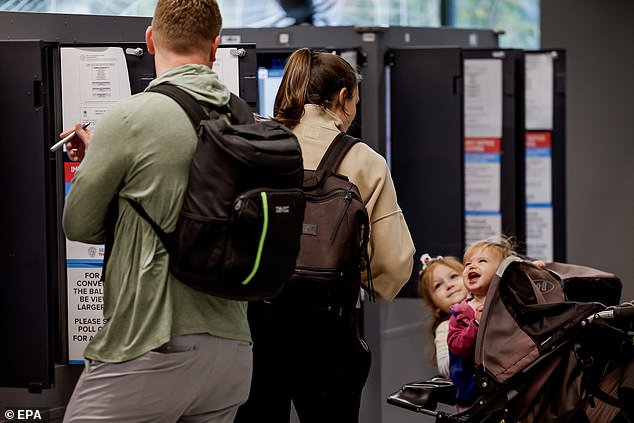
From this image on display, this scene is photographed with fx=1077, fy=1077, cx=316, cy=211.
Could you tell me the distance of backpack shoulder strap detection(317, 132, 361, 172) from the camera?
111 inches

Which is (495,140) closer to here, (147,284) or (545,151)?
(545,151)

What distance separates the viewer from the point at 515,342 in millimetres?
3201

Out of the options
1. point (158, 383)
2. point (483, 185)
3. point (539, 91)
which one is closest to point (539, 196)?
point (539, 91)

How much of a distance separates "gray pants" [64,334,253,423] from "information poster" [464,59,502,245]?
3151 mm

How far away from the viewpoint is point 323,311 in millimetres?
2750

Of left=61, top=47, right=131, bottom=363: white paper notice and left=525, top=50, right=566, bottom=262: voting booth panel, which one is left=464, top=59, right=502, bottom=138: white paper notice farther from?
left=61, top=47, right=131, bottom=363: white paper notice

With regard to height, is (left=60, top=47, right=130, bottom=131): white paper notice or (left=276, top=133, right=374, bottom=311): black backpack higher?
(left=60, top=47, right=130, bottom=131): white paper notice

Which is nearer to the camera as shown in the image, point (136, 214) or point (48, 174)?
point (136, 214)

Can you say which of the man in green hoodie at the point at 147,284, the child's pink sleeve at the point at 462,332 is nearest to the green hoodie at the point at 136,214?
the man in green hoodie at the point at 147,284

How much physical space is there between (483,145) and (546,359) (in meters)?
2.14

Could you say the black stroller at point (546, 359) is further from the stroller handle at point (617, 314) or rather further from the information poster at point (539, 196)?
the information poster at point (539, 196)

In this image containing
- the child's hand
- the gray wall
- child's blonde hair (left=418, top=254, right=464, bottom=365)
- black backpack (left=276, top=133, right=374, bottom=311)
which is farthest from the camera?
the gray wall

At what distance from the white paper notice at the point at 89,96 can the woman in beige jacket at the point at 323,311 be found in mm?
562

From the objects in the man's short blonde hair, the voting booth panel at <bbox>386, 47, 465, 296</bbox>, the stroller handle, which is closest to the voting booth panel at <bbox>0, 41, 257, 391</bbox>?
the man's short blonde hair
